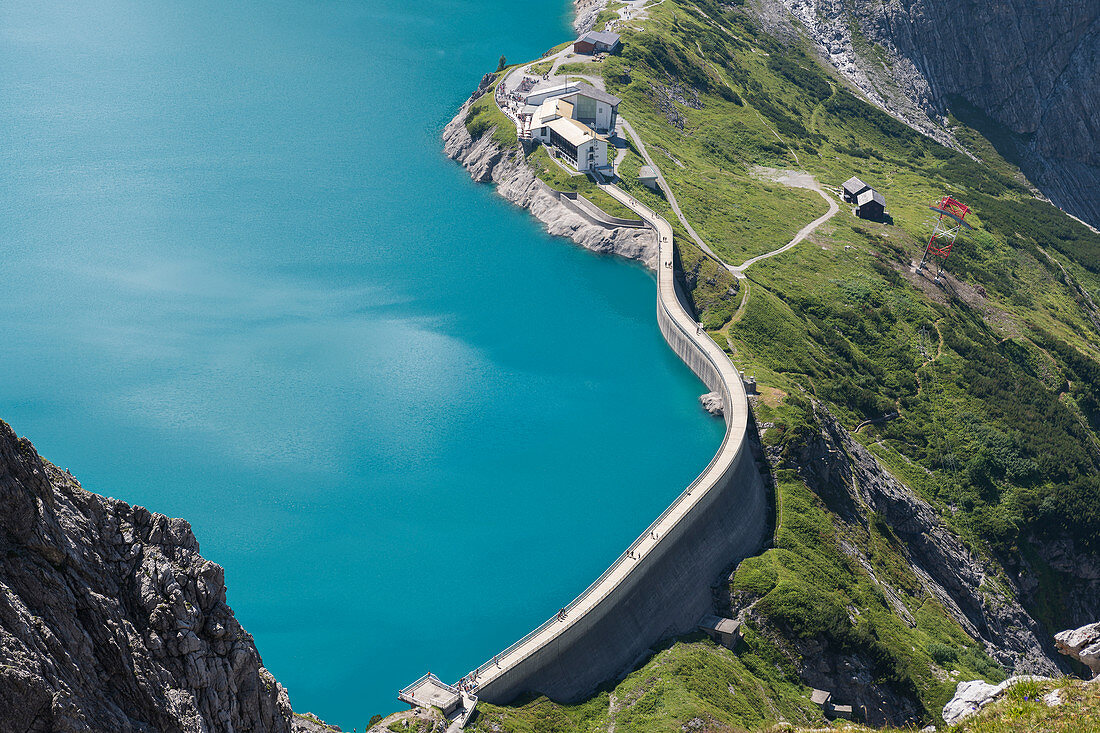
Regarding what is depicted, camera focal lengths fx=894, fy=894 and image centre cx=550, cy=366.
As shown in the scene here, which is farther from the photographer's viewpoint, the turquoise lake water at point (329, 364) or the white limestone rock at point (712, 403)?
the white limestone rock at point (712, 403)

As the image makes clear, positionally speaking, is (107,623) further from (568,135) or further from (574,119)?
(574,119)

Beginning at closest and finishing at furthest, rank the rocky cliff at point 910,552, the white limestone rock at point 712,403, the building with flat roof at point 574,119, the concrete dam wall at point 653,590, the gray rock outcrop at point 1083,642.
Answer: the gray rock outcrop at point 1083,642 < the concrete dam wall at point 653,590 < the rocky cliff at point 910,552 < the white limestone rock at point 712,403 < the building with flat roof at point 574,119

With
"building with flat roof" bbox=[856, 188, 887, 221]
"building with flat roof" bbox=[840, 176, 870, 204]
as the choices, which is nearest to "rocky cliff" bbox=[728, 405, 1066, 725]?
"building with flat roof" bbox=[856, 188, 887, 221]

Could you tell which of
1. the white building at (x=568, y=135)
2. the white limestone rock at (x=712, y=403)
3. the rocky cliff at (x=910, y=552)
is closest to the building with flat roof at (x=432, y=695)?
the rocky cliff at (x=910, y=552)

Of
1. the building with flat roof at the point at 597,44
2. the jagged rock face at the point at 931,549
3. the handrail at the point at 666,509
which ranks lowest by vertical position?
the jagged rock face at the point at 931,549

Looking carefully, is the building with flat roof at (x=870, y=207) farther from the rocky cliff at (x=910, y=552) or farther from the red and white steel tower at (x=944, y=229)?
the rocky cliff at (x=910, y=552)

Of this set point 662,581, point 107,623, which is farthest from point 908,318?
point 107,623

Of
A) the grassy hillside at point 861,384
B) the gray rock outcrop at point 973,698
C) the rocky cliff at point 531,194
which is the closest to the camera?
the gray rock outcrop at point 973,698

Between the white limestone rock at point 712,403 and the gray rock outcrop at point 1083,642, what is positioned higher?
the white limestone rock at point 712,403

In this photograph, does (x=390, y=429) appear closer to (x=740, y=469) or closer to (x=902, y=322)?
(x=740, y=469)
